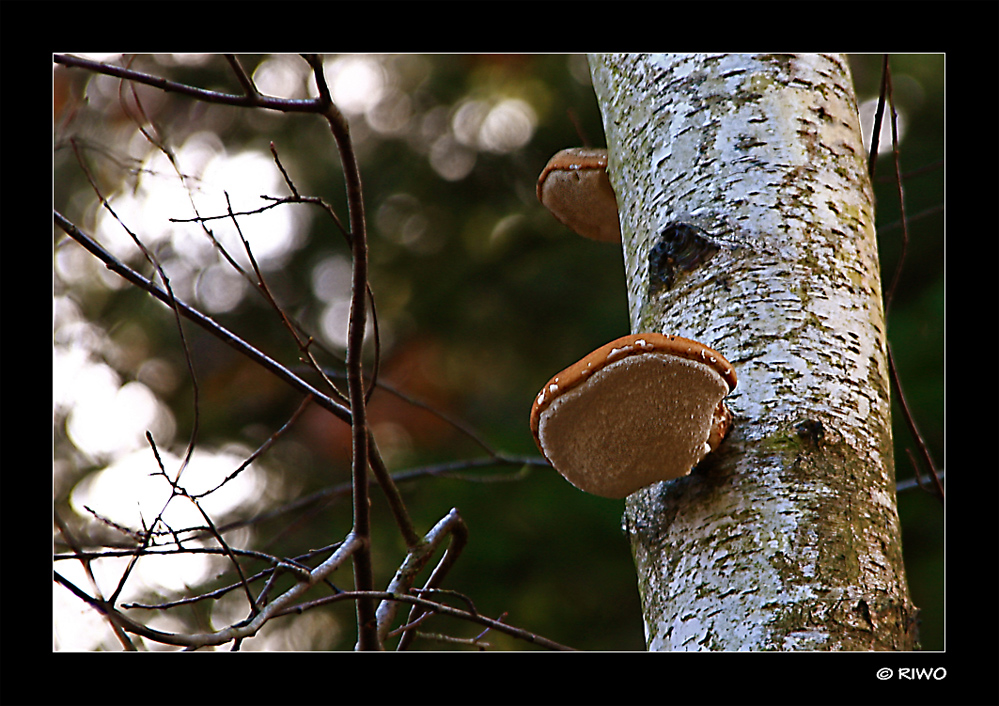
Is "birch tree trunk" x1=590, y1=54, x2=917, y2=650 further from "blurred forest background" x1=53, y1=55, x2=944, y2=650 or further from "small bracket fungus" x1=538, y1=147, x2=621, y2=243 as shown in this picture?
"blurred forest background" x1=53, y1=55, x2=944, y2=650

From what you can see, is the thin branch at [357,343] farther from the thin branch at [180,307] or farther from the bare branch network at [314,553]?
the thin branch at [180,307]

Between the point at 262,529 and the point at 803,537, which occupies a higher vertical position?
the point at 262,529

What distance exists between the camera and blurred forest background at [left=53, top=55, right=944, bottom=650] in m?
4.35

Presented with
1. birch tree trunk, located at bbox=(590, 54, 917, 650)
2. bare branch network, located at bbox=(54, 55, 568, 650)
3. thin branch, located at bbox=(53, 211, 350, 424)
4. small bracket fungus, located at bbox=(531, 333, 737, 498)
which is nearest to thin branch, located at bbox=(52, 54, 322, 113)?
bare branch network, located at bbox=(54, 55, 568, 650)

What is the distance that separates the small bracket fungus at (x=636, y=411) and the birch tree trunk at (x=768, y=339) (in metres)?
0.08

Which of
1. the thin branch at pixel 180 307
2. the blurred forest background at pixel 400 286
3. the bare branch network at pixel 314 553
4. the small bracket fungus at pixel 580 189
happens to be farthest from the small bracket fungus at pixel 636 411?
the blurred forest background at pixel 400 286

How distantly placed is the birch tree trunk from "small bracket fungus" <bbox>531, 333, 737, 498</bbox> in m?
0.08

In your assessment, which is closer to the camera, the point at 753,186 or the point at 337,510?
the point at 753,186
